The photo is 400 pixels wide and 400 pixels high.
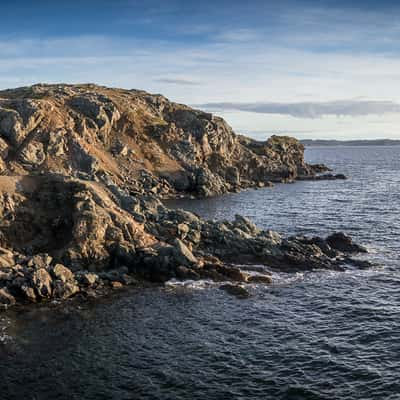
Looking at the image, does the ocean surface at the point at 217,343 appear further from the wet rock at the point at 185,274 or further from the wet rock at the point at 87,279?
the wet rock at the point at 87,279

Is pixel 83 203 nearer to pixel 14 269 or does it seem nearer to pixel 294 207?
pixel 14 269

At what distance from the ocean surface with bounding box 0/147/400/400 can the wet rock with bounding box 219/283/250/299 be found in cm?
91

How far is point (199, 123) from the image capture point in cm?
16150

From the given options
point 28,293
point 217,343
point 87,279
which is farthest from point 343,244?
point 28,293

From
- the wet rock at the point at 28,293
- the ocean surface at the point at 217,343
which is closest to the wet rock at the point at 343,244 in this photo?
the ocean surface at the point at 217,343

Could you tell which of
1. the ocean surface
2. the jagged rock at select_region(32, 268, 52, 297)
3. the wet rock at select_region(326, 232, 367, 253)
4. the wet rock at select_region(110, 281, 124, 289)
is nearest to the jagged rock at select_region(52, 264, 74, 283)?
the jagged rock at select_region(32, 268, 52, 297)

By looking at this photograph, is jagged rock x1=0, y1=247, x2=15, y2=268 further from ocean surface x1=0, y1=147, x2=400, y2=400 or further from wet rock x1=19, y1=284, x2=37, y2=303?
ocean surface x1=0, y1=147, x2=400, y2=400

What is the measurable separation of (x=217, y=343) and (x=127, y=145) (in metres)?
105

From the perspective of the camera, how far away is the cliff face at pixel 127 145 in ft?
365

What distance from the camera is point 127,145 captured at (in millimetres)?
138500

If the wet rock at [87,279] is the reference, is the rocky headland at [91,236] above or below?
above

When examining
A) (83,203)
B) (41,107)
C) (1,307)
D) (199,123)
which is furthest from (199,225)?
(199,123)

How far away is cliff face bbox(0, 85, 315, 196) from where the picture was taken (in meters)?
111

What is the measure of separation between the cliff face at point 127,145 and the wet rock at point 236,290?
44210 mm
